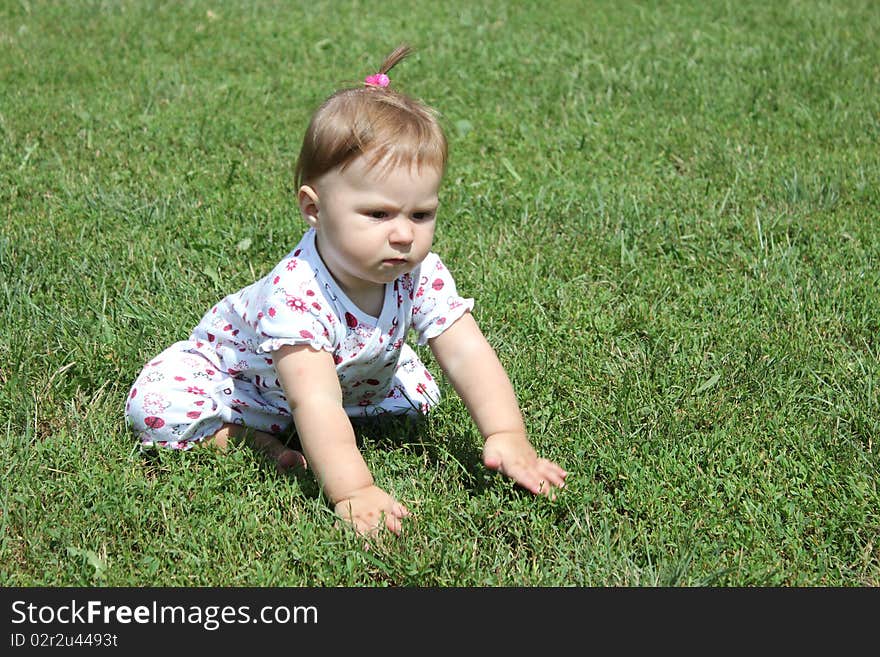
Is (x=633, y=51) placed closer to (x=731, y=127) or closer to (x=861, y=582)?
(x=731, y=127)

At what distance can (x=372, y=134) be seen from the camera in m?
2.83

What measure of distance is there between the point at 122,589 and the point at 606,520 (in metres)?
1.26

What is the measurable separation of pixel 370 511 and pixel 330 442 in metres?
0.21

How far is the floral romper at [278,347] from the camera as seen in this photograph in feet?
9.93

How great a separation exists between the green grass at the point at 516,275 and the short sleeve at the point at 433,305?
1.26 feet

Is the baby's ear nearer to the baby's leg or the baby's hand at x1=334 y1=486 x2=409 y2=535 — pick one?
the baby's leg

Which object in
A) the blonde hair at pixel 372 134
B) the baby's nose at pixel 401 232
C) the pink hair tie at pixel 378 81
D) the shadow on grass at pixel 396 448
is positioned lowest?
the shadow on grass at pixel 396 448

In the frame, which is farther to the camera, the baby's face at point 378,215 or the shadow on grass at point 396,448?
the shadow on grass at point 396,448

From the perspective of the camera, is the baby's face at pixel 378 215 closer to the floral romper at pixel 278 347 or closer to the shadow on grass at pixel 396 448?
the floral romper at pixel 278 347

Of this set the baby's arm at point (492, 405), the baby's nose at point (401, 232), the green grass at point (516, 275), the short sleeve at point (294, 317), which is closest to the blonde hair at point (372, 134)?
the baby's nose at point (401, 232)

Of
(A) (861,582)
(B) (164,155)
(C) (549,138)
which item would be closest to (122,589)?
(A) (861,582)

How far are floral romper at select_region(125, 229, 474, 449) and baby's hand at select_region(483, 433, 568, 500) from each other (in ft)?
1.28

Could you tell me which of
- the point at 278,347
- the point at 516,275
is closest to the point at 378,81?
the point at 278,347

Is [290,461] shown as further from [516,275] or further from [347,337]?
[516,275]
